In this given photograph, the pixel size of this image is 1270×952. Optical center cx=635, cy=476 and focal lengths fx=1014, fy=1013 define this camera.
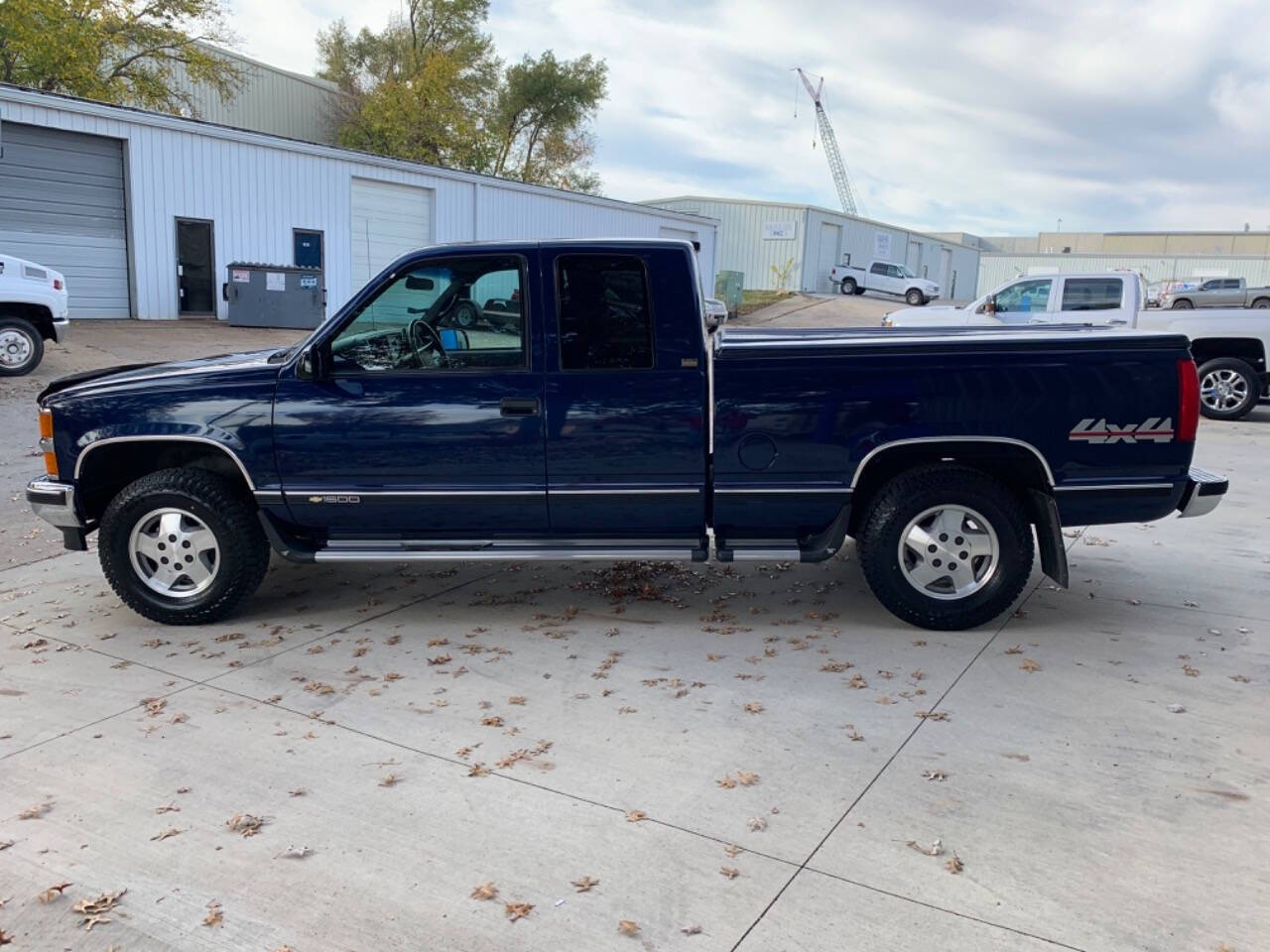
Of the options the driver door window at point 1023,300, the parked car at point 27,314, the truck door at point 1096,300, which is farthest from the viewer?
the driver door window at point 1023,300

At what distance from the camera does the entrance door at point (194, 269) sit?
69.3ft

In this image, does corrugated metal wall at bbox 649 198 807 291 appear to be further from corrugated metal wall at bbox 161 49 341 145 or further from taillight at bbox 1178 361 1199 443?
taillight at bbox 1178 361 1199 443

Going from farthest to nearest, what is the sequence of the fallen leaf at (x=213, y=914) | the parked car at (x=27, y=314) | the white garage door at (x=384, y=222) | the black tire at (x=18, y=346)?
the white garage door at (x=384, y=222) → the black tire at (x=18, y=346) → the parked car at (x=27, y=314) → the fallen leaf at (x=213, y=914)

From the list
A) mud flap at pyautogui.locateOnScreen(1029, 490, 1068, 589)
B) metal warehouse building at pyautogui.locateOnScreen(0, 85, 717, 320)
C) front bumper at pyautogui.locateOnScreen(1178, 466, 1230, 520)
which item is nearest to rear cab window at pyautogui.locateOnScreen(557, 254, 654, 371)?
mud flap at pyautogui.locateOnScreen(1029, 490, 1068, 589)

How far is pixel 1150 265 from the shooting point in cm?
6147

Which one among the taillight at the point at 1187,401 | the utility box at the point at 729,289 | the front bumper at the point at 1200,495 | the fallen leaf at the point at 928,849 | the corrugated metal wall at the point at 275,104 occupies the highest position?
the corrugated metal wall at the point at 275,104

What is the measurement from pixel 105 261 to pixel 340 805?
774 inches

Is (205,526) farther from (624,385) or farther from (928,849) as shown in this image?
(928,849)

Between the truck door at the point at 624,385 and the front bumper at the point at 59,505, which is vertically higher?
the truck door at the point at 624,385

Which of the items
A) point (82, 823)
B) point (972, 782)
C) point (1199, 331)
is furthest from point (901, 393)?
point (1199, 331)

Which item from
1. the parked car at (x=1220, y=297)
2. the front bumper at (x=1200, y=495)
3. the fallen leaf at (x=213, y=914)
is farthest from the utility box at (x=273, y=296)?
the parked car at (x=1220, y=297)

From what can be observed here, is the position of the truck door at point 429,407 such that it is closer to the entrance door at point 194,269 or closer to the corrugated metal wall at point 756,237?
the entrance door at point 194,269

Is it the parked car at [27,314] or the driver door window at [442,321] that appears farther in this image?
the parked car at [27,314]

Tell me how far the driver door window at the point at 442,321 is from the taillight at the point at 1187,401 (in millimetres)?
3266
